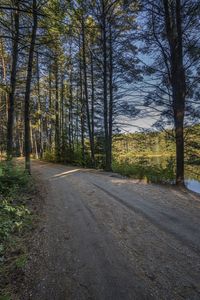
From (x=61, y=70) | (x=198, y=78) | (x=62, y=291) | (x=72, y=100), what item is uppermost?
(x=61, y=70)

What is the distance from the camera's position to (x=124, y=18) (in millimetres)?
13922

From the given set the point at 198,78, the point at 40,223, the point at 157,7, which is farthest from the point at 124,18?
the point at 40,223

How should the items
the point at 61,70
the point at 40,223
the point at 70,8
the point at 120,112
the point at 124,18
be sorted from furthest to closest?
1. the point at 61,70
2. the point at 120,112
3. the point at 124,18
4. the point at 40,223
5. the point at 70,8

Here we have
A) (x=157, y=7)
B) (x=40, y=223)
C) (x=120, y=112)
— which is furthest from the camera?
(x=120, y=112)

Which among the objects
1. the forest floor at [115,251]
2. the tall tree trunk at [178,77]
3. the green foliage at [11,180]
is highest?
the tall tree trunk at [178,77]

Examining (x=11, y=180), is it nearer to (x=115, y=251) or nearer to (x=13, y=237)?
(x=13, y=237)

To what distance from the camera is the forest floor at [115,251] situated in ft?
8.50

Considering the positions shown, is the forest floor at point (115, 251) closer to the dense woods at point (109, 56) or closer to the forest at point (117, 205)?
the forest at point (117, 205)

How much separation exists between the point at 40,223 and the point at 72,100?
62.7ft

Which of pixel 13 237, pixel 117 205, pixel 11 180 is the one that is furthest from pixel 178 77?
pixel 13 237

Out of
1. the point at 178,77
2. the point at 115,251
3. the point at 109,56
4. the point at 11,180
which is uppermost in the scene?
the point at 109,56

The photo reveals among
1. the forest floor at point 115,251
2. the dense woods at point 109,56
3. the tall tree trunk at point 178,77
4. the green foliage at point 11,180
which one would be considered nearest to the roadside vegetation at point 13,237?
the green foliage at point 11,180

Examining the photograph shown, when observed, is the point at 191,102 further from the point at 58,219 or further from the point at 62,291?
the point at 62,291

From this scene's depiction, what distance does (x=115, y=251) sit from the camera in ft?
11.2
